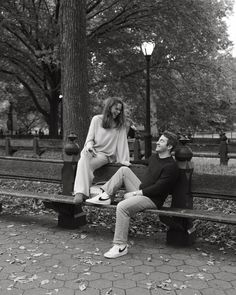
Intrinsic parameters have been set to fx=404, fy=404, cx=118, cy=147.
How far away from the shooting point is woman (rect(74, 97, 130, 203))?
4.90 metres

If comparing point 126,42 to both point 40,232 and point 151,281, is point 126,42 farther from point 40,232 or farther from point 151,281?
point 151,281

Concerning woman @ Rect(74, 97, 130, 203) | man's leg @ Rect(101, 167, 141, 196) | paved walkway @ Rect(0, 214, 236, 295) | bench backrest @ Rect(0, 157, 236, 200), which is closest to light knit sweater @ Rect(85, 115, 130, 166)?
woman @ Rect(74, 97, 130, 203)

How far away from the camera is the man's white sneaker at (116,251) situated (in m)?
4.10

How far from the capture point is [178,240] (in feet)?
14.6

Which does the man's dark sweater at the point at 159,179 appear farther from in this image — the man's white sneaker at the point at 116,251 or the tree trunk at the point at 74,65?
the tree trunk at the point at 74,65

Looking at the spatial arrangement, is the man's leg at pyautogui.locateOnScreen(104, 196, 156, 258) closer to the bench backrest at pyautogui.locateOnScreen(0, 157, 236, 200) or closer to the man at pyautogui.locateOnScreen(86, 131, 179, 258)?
the man at pyautogui.locateOnScreen(86, 131, 179, 258)

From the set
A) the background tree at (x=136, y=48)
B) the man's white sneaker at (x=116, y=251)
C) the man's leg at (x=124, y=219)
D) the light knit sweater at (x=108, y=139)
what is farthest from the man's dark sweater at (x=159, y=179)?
the background tree at (x=136, y=48)

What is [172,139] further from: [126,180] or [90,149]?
[90,149]

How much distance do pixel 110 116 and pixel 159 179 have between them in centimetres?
117

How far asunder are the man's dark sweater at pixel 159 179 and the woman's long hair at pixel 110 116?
862 mm

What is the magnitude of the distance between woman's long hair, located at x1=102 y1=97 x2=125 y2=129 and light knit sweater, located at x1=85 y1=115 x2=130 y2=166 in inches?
2.6

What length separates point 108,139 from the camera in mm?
5047

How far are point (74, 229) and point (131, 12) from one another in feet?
35.4

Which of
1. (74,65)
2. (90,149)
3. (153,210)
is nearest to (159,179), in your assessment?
(153,210)
